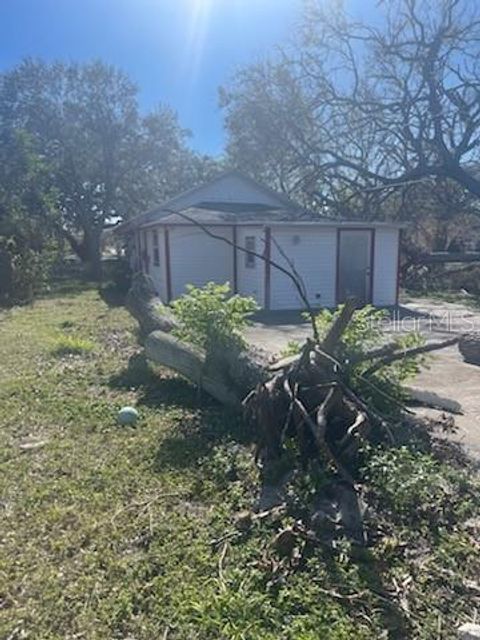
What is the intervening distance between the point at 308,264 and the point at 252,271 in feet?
5.31

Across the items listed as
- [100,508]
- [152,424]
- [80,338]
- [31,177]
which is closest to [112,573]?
[100,508]

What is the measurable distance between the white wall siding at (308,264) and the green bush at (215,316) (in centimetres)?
845

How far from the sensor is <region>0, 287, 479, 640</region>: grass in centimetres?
250

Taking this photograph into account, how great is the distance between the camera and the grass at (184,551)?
8.19ft

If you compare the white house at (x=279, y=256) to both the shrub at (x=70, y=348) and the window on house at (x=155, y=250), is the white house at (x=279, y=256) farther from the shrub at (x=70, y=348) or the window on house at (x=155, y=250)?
the shrub at (x=70, y=348)

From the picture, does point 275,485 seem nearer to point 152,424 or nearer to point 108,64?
point 152,424

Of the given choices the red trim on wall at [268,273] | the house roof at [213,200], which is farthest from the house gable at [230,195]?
the red trim on wall at [268,273]

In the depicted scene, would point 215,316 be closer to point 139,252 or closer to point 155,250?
point 155,250

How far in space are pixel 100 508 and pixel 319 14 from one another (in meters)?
22.2

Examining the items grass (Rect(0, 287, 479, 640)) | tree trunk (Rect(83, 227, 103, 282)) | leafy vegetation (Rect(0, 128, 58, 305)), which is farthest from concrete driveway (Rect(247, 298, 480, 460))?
tree trunk (Rect(83, 227, 103, 282))

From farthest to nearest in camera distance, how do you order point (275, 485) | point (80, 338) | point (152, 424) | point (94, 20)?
point (94, 20)
point (80, 338)
point (152, 424)
point (275, 485)

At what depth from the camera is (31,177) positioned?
22.6 meters

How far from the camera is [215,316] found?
5535 millimetres

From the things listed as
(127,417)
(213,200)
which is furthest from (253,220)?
(127,417)
